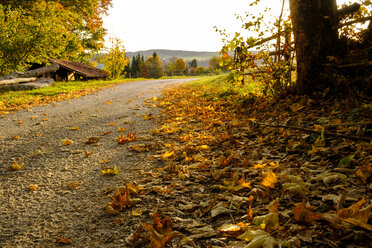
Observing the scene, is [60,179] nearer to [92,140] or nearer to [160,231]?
[92,140]

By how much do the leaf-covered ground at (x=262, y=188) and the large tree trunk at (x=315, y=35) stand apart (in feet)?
1.41

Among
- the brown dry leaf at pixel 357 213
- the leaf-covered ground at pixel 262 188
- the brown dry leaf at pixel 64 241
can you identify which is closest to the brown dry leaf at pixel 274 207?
the leaf-covered ground at pixel 262 188

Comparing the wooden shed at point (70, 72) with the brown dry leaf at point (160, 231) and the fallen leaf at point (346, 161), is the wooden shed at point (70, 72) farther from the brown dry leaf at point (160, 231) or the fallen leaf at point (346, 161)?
the fallen leaf at point (346, 161)

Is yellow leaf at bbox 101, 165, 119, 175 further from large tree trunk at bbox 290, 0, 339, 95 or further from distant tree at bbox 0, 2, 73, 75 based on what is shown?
distant tree at bbox 0, 2, 73, 75

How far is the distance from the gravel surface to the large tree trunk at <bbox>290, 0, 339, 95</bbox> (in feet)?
9.44

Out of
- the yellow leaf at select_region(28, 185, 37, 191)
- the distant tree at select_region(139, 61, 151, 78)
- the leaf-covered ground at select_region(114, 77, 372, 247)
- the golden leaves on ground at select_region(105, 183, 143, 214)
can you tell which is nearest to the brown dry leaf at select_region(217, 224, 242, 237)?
the leaf-covered ground at select_region(114, 77, 372, 247)

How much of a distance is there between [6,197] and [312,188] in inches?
101

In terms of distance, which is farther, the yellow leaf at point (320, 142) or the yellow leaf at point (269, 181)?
the yellow leaf at point (320, 142)

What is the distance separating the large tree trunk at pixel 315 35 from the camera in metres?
3.53

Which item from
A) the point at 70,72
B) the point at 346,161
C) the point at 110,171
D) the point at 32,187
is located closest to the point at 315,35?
the point at 346,161

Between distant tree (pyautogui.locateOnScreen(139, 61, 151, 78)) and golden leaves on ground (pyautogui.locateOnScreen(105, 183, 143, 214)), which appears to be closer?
golden leaves on ground (pyautogui.locateOnScreen(105, 183, 143, 214))

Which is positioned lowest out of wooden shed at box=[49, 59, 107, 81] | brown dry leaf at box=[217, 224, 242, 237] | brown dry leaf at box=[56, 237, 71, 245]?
brown dry leaf at box=[56, 237, 71, 245]

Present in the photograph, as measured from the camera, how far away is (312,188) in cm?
174

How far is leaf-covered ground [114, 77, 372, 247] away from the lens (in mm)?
1314
